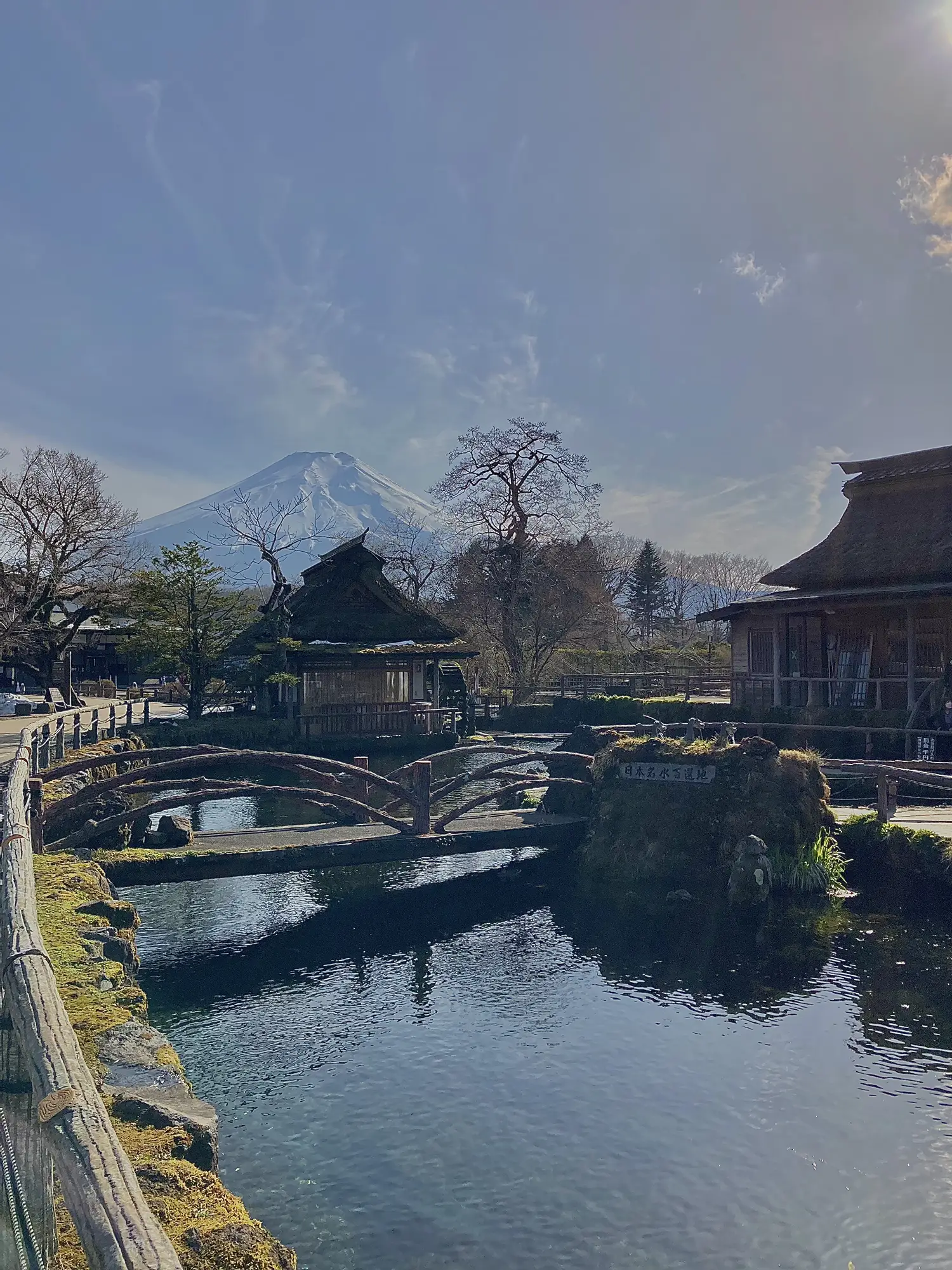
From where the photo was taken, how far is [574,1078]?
859cm

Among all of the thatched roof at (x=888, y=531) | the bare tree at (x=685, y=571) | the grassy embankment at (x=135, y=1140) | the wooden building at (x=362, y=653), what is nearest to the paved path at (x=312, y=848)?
the grassy embankment at (x=135, y=1140)

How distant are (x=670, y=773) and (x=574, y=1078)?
746 centimetres

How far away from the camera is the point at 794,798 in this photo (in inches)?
569

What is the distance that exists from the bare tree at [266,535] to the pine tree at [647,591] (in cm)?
3936

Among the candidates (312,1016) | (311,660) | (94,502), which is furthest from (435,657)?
(312,1016)

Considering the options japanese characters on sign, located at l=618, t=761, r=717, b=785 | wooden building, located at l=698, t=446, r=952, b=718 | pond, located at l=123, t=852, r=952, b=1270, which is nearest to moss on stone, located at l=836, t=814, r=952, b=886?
pond, located at l=123, t=852, r=952, b=1270

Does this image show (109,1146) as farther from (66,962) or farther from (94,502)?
(94,502)

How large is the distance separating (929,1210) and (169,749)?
10.8m

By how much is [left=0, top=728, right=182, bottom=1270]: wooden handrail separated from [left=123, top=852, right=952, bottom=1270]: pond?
3055 mm

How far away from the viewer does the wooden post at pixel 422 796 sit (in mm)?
14297

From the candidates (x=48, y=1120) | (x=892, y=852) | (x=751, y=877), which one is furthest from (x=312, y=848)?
(x=48, y=1120)

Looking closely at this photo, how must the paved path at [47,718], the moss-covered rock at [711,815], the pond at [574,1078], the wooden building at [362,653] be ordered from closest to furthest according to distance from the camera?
the pond at [574,1078] → the moss-covered rock at [711,815] → the paved path at [47,718] → the wooden building at [362,653]

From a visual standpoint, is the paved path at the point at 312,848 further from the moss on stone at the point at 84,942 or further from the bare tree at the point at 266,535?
the bare tree at the point at 266,535

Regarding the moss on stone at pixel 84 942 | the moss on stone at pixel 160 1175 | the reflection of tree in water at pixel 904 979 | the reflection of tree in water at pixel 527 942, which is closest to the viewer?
the moss on stone at pixel 160 1175
